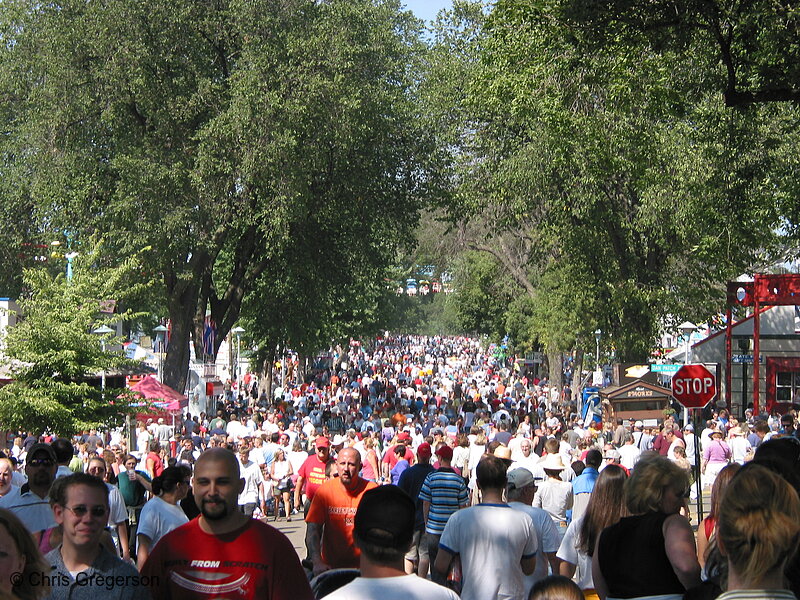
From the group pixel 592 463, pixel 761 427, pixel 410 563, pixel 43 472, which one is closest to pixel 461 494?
pixel 410 563

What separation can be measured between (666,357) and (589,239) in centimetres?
809

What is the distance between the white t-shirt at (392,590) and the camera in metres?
3.86

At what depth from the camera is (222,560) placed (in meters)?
4.62

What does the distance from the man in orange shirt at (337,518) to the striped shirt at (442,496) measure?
106 cm

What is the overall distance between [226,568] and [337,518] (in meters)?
3.14

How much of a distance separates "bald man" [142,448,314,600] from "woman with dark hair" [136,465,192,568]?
6.80ft

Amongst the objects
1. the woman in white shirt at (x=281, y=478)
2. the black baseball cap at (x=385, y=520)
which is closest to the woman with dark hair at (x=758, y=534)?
the black baseball cap at (x=385, y=520)

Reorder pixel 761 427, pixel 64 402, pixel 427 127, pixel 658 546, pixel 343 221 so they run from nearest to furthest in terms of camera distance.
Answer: pixel 658 546, pixel 761 427, pixel 64 402, pixel 343 221, pixel 427 127

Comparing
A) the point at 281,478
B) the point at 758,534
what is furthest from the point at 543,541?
the point at 281,478

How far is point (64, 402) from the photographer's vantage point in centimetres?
1916

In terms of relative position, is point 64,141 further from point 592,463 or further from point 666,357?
point 592,463

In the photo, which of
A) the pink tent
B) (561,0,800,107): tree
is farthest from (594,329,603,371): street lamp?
(561,0,800,107): tree

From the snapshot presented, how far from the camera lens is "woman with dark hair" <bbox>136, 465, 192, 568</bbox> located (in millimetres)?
7004

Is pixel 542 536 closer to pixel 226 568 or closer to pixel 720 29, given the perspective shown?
pixel 226 568
